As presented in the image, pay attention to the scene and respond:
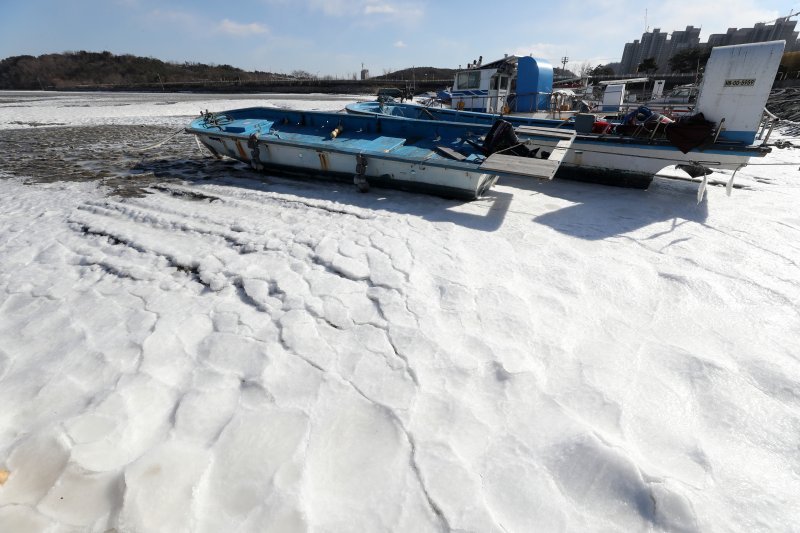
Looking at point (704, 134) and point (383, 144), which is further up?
point (704, 134)

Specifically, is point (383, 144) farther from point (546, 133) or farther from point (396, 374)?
point (396, 374)

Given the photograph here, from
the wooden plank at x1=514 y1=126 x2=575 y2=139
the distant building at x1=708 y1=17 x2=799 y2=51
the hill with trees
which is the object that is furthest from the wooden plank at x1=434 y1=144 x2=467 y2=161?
the distant building at x1=708 y1=17 x2=799 y2=51

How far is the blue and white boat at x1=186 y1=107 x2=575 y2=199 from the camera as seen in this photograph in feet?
17.7

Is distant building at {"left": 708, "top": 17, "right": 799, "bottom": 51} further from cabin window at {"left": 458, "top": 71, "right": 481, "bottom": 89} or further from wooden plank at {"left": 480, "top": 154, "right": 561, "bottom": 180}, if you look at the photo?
wooden plank at {"left": 480, "top": 154, "right": 561, "bottom": 180}

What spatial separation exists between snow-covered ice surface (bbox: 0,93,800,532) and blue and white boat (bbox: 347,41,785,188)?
4.66 ft

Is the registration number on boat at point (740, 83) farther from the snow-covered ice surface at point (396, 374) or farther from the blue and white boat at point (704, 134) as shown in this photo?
the snow-covered ice surface at point (396, 374)

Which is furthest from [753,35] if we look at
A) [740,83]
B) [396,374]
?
[396,374]

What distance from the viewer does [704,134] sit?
17.6ft

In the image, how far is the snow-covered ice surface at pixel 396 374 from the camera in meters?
1.82

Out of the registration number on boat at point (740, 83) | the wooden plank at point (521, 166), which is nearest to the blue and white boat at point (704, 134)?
the registration number on boat at point (740, 83)

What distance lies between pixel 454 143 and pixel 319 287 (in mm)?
4652

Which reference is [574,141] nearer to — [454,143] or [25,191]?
[454,143]

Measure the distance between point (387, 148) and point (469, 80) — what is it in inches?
513

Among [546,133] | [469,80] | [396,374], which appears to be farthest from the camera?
[469,80]
